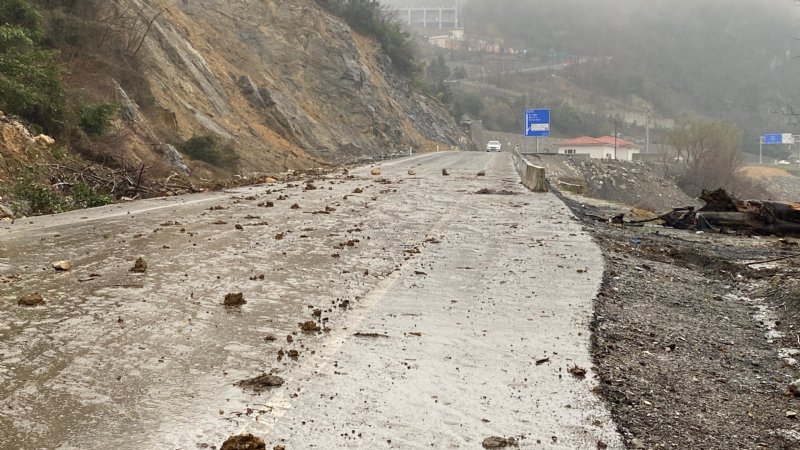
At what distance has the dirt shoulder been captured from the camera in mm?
4379

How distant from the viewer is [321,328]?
19.8ft

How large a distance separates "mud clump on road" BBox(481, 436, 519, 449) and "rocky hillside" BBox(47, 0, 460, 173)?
1648 centimetres

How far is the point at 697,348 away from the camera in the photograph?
20.3 feet

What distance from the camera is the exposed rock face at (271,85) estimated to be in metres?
28.2

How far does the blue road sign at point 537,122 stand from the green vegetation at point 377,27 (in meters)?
13.8

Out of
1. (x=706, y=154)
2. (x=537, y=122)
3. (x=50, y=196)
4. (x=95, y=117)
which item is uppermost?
(x=537, y=122)

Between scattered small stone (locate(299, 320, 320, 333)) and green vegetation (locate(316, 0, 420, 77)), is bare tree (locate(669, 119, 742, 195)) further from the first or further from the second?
scattered small stone (locate(299, 320, 320, 333))

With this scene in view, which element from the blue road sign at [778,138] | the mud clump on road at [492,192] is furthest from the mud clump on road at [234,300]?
the blue road sign at [778,138]

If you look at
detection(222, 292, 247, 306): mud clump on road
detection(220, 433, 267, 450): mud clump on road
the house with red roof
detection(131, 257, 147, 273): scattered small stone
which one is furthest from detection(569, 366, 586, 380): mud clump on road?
the house with red roof

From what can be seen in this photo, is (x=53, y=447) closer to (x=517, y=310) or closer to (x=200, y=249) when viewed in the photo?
(x=517, y=310)

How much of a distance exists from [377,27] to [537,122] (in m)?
20.1

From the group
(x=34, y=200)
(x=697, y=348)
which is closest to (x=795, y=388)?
(x=697, y=348)

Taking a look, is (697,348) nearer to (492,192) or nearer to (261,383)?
(261,383)

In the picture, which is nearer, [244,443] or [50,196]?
[244,443]
